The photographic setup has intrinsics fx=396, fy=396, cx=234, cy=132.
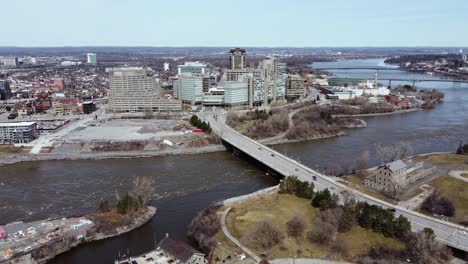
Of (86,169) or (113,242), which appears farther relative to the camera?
(86,169)

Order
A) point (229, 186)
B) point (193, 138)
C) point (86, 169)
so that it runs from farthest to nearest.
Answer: point (193, 138) < point (86, 169) < point (229, 186)

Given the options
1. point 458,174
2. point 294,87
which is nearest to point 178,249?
point 458,174

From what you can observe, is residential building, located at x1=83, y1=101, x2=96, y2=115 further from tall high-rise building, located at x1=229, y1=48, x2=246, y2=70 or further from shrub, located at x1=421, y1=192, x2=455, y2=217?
shrub, located at x1=421, y1=192, x2=455, y2=217

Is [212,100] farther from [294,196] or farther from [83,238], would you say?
[83,238]

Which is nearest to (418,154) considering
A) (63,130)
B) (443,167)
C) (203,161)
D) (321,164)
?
(443,167)

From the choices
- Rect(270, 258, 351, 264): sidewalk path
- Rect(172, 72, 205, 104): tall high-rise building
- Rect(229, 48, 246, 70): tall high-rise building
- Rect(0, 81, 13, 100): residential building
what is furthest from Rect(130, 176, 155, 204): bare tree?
Rect(229, 48, 246, 70): tall high-rise building

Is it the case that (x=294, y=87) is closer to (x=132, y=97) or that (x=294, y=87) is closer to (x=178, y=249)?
→ (x=132, y=97)
